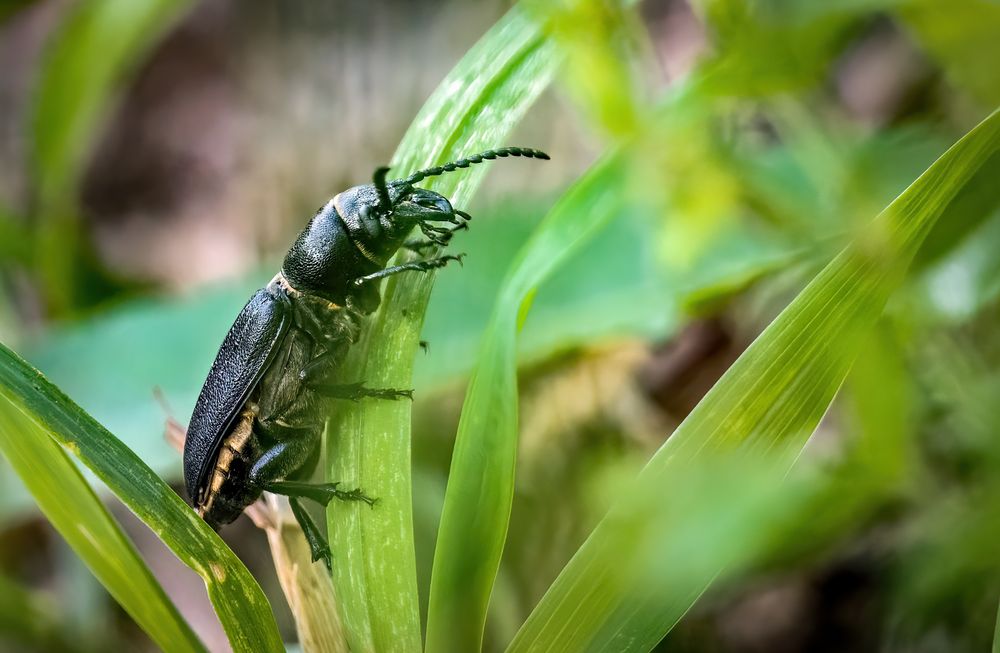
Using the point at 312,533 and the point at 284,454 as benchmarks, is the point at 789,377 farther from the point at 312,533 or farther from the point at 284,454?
the point at 284,454

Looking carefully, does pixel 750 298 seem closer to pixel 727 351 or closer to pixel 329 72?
pixel 727 351

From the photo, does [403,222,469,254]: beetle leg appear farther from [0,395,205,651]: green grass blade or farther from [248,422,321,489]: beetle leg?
[0,395,205,651]: green grass blade

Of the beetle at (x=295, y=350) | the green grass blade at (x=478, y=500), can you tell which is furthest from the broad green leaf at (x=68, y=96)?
the green grass blade at (x=478, y=500)

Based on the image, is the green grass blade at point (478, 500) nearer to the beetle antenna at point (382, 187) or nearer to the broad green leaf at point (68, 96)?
the beetle antenna at point (382, 187)

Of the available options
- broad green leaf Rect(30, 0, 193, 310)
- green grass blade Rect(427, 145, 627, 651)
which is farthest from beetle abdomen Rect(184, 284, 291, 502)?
broad green leaf Rect(30, 0, 193, 310)

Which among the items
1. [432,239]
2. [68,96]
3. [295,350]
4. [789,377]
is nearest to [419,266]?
[432,239]

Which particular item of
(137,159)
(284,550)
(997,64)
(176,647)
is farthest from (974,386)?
(137,159)
